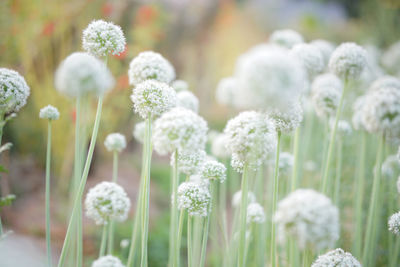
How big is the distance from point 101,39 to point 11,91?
61 centimetres

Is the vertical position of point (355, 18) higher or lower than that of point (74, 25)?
higher

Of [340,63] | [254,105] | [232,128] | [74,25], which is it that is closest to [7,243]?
[232,128]

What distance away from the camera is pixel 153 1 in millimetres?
Answer: 8070

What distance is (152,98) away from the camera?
1.70 metres

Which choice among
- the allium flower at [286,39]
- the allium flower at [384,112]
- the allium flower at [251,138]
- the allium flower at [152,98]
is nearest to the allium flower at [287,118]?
the allium flower at [251,138]

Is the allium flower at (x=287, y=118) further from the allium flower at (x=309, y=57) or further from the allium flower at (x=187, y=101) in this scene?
the allium flower at (x=187, y=101)

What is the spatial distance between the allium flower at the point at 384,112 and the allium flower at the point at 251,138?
490 mm

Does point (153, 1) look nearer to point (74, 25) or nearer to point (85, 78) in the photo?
point (74, 25)

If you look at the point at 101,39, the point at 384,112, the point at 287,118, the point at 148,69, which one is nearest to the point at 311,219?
the point at 287,118

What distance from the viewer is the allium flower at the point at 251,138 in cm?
143

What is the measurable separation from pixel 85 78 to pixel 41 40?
4.71 m

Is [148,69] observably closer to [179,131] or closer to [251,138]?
[179,131]

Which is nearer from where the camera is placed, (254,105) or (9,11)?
(254,105)

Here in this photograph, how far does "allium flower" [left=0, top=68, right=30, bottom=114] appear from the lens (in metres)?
1.73
